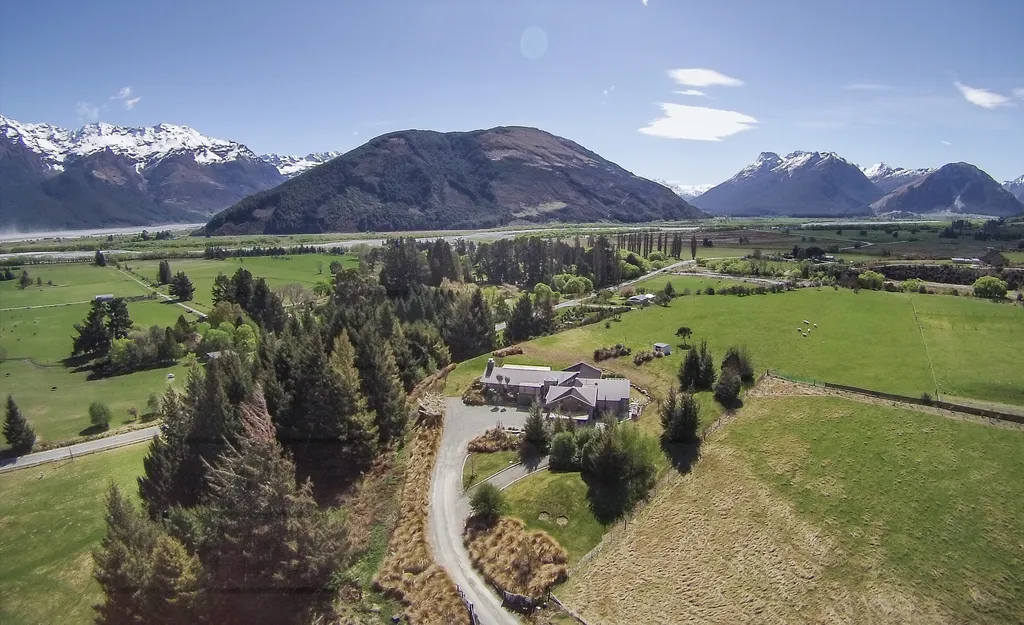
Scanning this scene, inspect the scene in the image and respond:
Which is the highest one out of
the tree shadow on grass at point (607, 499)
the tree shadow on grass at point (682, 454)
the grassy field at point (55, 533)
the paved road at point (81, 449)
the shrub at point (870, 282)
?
the shrub at point (870, 282)

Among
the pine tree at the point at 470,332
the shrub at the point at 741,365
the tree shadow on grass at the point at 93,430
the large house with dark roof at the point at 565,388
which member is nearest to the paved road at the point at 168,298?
the tree shadow on grass at the point at 93,430

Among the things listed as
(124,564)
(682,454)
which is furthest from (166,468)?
(682,454)

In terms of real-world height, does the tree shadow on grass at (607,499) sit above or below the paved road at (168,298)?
below

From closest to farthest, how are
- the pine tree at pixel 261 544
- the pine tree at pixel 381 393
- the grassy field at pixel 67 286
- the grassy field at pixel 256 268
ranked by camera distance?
the pine tree at pixel 261 544 < the pine tree at pixel 381 393 < the grassy field at pixel 67 286 < the grassy field at pixel 256 268

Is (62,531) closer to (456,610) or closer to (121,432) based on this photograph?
(121,432)

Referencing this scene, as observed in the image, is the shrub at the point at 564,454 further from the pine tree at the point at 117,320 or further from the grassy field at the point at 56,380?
the pine tree at the point at 117,320

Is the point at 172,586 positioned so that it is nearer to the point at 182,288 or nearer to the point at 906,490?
the point at 906,490

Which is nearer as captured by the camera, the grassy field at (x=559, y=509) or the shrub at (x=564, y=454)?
the grassy field at (x=559, y=509)
